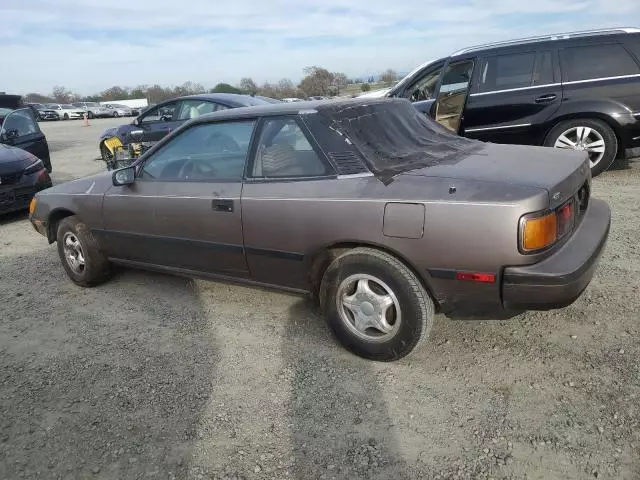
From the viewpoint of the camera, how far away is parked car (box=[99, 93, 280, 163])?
26.3ft

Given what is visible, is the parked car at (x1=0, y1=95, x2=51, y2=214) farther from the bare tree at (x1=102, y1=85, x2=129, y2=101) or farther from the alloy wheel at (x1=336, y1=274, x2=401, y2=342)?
the bare tree at (x1=102, y1=85, x2=129, y2=101)

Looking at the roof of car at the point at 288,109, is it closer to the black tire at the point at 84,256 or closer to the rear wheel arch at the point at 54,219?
the black tire at the point at 84,256

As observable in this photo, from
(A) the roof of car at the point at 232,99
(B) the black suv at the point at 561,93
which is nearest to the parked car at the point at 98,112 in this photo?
(A) the roof of car at the point at 232,99

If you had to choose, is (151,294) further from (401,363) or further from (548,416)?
(548,416)

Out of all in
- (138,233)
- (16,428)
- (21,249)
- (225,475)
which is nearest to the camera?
(225,475)

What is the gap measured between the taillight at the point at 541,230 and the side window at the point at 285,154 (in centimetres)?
116

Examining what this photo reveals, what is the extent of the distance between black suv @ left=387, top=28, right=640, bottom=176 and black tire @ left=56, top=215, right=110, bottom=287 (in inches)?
193

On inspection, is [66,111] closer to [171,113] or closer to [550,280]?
[171,113]

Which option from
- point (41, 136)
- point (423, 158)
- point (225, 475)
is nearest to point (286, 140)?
point (423, 158)

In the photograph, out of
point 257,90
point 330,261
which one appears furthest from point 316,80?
point 330,261

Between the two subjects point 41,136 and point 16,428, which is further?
point 41,136

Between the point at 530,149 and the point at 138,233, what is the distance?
9.58 ft

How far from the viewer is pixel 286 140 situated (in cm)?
318

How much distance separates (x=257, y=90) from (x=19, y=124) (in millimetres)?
35065
